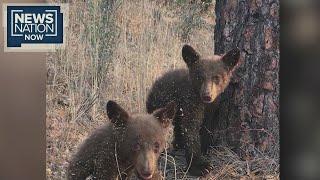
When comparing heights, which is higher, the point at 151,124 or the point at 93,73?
the point at 93,73

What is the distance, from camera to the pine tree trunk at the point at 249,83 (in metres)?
3.97

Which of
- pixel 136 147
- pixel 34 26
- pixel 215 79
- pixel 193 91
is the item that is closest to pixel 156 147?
pixel 136 147

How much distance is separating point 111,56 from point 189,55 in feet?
1.77

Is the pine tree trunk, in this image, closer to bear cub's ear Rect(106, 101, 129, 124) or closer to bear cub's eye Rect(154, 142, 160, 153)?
bear cub's eye Rect(154, 142, 160, 153)

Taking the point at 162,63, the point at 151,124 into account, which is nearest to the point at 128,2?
the point at 162,63

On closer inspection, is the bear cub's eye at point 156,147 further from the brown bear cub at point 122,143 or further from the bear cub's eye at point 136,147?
the bear cub's eye at point 136,147

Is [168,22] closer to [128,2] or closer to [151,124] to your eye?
[128,2]

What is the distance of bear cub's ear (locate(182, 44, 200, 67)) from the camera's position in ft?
12.8

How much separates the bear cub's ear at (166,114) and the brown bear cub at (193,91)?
0.05 metres

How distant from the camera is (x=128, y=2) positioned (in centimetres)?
392

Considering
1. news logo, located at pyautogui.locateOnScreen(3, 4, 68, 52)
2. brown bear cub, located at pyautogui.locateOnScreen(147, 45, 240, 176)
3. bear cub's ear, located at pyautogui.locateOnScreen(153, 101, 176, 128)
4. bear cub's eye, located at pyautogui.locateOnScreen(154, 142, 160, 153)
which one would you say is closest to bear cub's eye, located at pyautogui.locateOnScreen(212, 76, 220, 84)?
brown bear cub, located at pyautogui.locateOnScreen(147, 45, 240, 176)

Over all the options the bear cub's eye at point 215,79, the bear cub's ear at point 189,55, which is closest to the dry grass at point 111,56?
the bear cub's ear at point 189,55

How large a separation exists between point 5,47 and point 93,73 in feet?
2.10

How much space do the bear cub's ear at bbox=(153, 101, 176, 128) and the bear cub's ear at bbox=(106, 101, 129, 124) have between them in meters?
0.22
